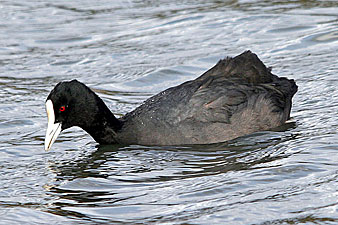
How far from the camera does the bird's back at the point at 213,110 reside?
674 centimetres

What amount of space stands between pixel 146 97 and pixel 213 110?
6.31 ft

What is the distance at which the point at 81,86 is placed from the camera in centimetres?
672

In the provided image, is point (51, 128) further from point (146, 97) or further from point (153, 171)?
point (146, 97)

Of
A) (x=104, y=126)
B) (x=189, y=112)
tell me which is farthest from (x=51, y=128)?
(x=189, y=112)

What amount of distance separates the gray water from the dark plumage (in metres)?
0.12

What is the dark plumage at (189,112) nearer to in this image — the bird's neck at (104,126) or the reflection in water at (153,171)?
the bird's neck at (104,126)

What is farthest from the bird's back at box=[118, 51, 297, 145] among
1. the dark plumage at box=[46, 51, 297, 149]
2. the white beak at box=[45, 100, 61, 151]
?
the white beak at box=[45, 100, 61, 151]

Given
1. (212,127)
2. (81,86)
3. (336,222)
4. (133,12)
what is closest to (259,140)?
(212,127)

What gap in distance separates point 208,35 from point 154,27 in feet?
3.11

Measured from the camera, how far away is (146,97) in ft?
28.3

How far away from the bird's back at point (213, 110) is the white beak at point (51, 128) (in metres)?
0.62

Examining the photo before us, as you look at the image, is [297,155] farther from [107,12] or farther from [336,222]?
[107,12]

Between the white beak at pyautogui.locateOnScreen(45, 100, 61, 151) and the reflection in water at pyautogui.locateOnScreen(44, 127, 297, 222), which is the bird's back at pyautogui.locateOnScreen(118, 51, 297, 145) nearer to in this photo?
the reflection in water at pyautogui.locateOnScreen(44, 127, 297, 222)

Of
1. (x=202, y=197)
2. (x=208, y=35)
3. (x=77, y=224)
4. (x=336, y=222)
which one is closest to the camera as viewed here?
(x=336, y=222)
